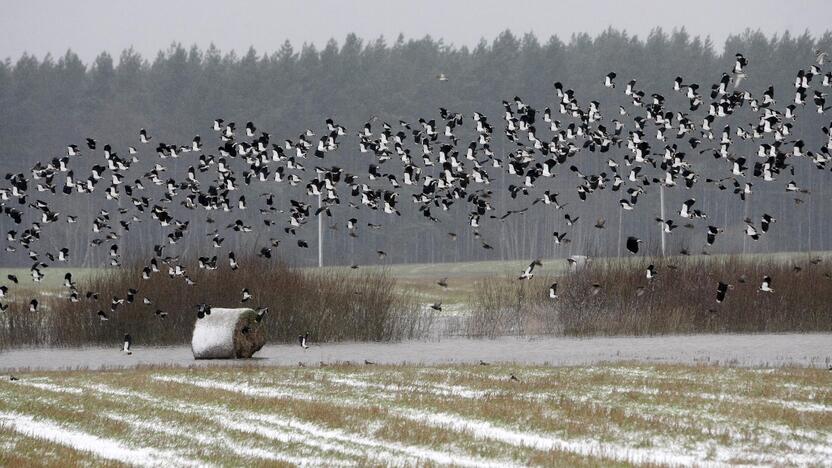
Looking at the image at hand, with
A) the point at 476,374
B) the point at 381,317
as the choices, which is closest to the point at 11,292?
the point at 381,317

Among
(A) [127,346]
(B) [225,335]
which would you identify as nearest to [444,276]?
(A) [127,346]

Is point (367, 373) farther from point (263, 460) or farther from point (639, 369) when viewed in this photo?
point (263, 460)

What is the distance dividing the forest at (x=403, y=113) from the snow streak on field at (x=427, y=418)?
85.5m

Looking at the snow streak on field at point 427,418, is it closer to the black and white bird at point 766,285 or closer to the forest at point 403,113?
the black and white bird at point 766,285

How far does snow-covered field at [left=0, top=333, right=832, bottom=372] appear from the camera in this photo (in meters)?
30.6

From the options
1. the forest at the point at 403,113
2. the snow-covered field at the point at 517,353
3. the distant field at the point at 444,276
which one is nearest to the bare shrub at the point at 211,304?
the snow-covered field at the point at 517,353

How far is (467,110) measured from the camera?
116688mm

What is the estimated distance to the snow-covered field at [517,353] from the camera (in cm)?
3062

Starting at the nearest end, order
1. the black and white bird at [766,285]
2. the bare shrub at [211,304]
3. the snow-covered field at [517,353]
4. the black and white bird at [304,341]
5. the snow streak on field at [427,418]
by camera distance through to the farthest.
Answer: the snow streak on field at [427,418] → the snow-covered field at [517,353] → the black and white bird at [304,341] → the black and white bird at [766,285] → the bare shrub at [211,304]

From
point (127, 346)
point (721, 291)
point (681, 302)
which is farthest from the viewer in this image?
point (681, 302)

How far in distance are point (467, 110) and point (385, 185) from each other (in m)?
12.2

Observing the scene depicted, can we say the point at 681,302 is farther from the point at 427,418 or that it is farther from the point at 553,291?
the point at 427,418

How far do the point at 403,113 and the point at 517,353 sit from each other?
8583 centimetres

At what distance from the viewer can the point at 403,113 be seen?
388ft
